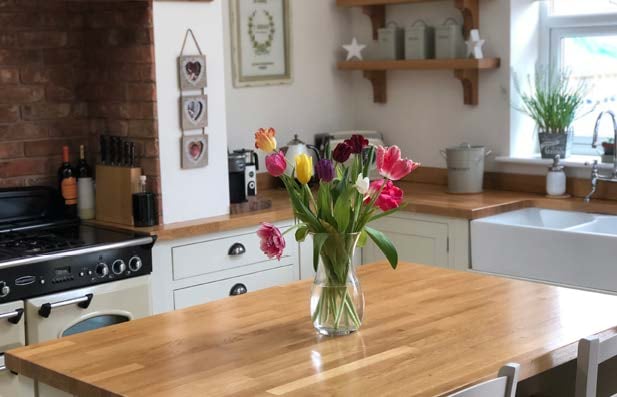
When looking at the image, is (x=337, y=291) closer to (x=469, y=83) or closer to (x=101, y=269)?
(x=101, y=269)

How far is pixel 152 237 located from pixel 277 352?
1594mm

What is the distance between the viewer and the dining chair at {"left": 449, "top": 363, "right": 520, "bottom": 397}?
77.7 inches

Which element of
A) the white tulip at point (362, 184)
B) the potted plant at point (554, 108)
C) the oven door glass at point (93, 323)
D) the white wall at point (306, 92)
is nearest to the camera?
the white tulip at point (362, 184)

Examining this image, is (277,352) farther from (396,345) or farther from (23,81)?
(23,81)

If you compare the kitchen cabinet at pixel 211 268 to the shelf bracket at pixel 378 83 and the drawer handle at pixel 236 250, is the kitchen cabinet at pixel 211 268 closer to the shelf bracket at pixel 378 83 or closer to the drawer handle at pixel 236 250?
the drawer handle at pixel 236 250

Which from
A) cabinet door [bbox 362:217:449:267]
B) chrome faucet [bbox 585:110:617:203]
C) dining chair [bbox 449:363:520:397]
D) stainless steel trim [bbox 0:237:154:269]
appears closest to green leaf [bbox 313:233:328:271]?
dining chair [bbox 449:363:520:397]

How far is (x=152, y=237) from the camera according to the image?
3859mm

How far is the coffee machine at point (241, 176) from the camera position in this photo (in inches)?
177

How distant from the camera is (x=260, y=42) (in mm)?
5000

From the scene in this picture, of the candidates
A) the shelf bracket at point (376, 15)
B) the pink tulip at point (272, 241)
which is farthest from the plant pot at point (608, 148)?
the pink tulip at point (272, 241)

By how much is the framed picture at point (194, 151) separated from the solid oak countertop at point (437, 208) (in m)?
0.25

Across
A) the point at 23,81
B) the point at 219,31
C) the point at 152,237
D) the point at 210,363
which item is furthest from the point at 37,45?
the point at 210,363

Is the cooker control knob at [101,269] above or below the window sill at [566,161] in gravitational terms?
below

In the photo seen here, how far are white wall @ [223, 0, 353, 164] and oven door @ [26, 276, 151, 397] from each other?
1349mm
